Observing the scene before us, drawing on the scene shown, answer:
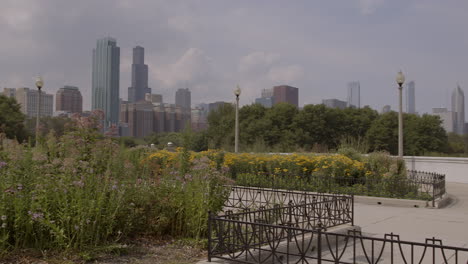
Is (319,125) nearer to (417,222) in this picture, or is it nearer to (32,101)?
(32,101)

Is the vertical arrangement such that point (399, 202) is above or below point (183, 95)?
below

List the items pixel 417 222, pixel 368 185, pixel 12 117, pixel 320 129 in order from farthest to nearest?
1. pixel 320 129
2. pixel 12 117
3. pixel 368 185
4. pixel 417 222

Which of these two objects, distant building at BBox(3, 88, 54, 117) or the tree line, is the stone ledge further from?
distant building at BBox(3, 88, 54, 117)

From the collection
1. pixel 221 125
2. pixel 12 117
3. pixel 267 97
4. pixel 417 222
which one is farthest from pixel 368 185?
pixel 267 97

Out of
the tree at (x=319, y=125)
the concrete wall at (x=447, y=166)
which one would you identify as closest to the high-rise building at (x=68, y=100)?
the tree at (x=319, y=125)

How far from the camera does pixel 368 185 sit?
13445 mm

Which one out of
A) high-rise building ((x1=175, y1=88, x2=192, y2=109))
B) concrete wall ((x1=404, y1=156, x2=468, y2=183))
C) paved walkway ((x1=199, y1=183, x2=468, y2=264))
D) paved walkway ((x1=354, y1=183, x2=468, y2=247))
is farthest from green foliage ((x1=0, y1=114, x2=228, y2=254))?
high-rise building ((x1=175, y1=88, x2=192, y2=109))

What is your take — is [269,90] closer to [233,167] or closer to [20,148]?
[233,167]

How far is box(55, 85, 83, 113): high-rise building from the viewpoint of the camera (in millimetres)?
44531

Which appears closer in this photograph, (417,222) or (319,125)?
(417,222)

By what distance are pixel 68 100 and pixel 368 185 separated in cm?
4011

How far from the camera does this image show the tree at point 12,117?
41.8m

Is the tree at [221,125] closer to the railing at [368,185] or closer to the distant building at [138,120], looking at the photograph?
the distant building at [138,120]

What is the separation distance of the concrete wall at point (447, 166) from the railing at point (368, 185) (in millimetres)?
9509
